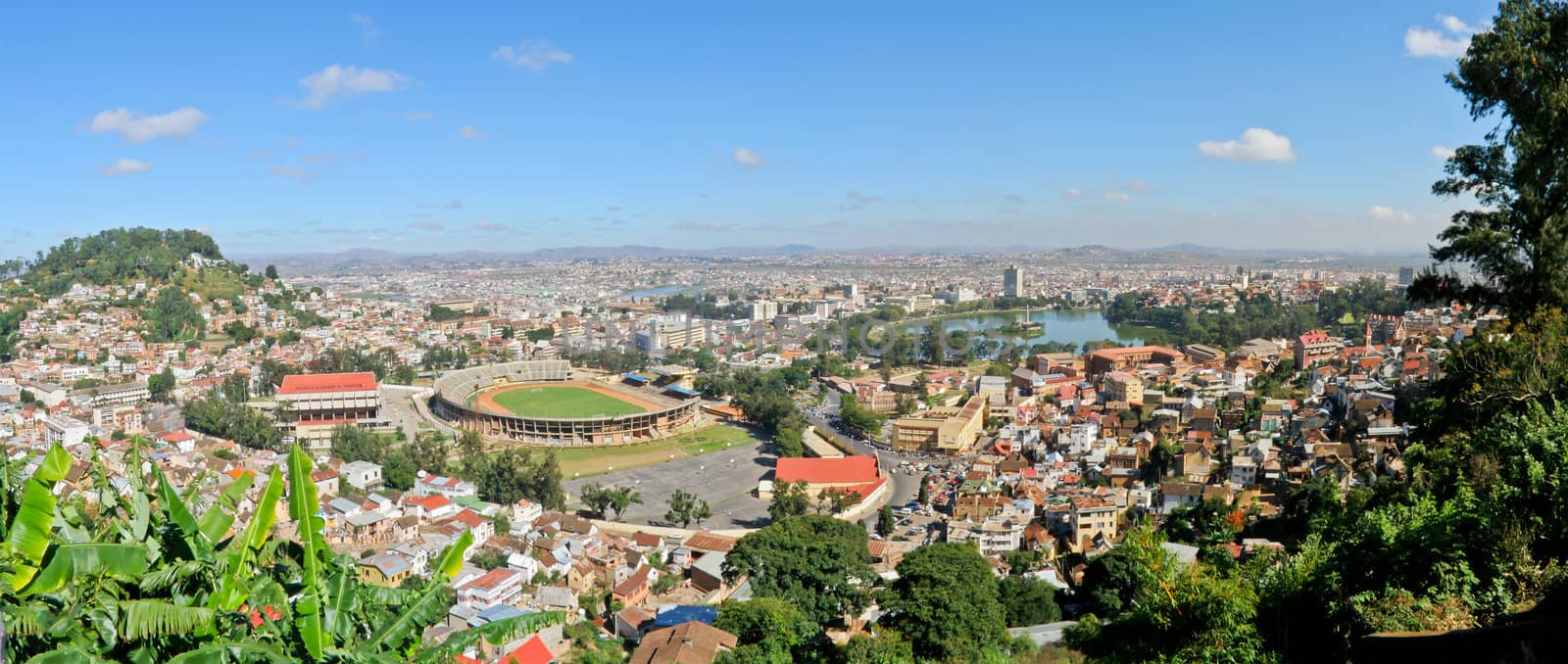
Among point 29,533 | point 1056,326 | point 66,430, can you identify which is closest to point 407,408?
point 66,430

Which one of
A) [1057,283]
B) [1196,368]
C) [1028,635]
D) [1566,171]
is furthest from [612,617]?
[1057,283]

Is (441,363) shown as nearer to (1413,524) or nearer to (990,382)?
(990,382)

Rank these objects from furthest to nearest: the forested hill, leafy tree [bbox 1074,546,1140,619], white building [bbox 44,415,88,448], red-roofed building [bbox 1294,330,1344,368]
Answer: the forested hill < red-roofed building [bbox 1294,330,1344,368] < white building [bbox 44,415,88,448] < leafy tree [bbox 1074,546,1140,619]

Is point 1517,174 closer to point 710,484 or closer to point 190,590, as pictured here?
point 190,590

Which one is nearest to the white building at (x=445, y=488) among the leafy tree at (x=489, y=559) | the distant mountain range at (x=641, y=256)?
the leafy tree at (x=489, y=559)

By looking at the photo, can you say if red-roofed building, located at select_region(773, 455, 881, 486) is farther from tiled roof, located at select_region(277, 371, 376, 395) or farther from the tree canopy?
tiled roof, located at select_region(277, 371, 376, 395)

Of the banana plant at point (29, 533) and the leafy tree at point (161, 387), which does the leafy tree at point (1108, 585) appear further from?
the leafy tree at point (161, 387)

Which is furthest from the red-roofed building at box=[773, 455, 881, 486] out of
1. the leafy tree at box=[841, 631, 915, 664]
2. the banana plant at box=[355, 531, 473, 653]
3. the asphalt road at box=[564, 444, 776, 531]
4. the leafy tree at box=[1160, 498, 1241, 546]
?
the banana plant at box=[355, 531, 473, 653]
